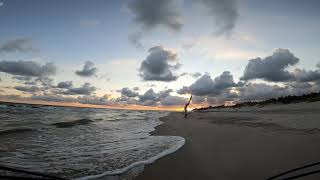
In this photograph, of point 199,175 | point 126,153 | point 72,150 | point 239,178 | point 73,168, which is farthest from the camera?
point 72,150

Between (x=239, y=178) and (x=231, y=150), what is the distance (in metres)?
2.30

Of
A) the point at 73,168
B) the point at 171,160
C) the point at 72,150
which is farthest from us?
the point at 72,150

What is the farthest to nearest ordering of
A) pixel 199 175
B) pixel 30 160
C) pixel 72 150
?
pixel 72 150, pixel 30 160, pixel 199 175

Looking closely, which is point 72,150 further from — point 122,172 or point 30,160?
point 122,172

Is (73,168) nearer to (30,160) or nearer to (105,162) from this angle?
(105,162)

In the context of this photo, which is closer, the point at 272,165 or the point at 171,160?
the point at 272,165

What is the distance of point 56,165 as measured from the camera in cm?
583

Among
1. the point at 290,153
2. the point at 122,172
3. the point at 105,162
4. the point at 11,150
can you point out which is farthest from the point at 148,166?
the point at 11,150

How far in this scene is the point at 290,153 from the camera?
5.31 m

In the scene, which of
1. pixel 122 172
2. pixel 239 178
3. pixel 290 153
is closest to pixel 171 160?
pixel 122 172

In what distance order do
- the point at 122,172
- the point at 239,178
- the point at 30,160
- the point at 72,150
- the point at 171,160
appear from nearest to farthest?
1. the point at 239,178
2. the point at 122,172
3. the point at 171,160
4. the point at 30,160
5. the point at 72,150

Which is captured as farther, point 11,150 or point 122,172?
point 11,150

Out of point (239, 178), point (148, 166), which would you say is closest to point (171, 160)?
point (148, 166)

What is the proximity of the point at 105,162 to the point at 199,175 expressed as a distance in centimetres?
251
